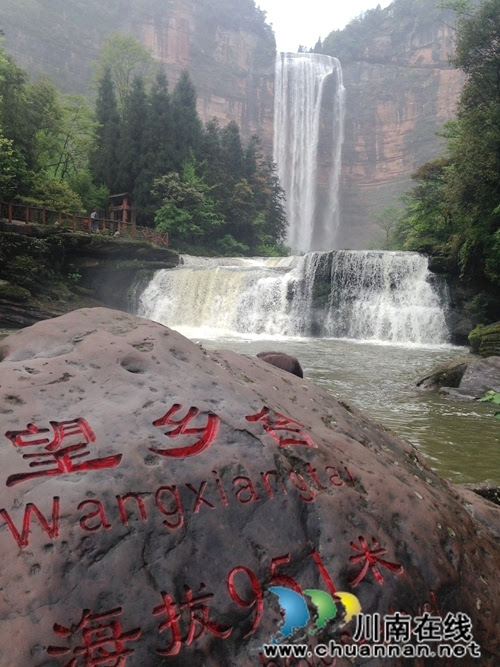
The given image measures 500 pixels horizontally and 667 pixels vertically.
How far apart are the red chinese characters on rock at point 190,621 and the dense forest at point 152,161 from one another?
73.0ft

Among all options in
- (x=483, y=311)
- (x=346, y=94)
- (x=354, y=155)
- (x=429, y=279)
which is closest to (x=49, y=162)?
(x=429, y=279)

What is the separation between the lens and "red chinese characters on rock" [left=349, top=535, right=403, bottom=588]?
1.49 meters

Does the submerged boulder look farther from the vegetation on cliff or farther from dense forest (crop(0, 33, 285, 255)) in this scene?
dense forest (crop(0, 33, 285, 255))

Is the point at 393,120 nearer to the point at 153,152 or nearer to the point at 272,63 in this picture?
the point at 272,63

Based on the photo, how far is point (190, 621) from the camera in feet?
4.22

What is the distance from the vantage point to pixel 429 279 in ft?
52.5

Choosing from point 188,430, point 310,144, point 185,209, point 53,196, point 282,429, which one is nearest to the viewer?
point 188,430

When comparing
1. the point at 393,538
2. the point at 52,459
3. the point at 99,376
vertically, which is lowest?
the point at 393,538

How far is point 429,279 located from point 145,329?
50.6 ft

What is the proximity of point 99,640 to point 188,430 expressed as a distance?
0.66 m

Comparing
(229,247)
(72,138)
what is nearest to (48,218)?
(72,138)

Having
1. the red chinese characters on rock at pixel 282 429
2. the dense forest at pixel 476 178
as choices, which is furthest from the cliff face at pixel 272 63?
the red chinese characters on rock at pixel 282 429

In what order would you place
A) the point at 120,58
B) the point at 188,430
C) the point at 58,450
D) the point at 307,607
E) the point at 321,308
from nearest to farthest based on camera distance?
the point at 307,607, the point at 58,450, the point at 188,430, the point at 321,308, the point at 120,58

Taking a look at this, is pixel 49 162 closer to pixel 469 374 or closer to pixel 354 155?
pixel 469 374
